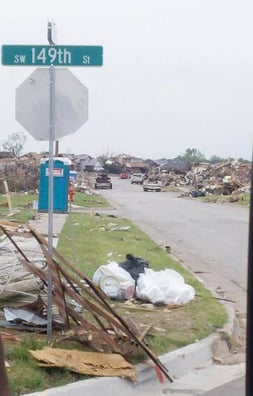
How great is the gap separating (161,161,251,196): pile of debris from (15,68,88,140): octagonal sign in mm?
48335

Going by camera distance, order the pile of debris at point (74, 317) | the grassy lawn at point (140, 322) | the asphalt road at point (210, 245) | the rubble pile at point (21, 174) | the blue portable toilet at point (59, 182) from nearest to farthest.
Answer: the grassy lawn at point (140, 322) < the pile of debris at point (74, 317) < the asphalt road at point (210, 245) < the blue portable toilet at point (59, 182) < the rubble pile at point (21, 174)

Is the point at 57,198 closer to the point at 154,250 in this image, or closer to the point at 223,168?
the point at 154,250

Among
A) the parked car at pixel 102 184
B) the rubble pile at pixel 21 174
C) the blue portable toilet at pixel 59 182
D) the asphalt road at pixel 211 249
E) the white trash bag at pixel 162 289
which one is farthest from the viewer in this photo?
the parked car at pixel 102 184

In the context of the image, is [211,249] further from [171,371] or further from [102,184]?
[102,184]

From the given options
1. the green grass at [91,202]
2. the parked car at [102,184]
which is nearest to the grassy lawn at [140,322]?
the green grass at [91,202]

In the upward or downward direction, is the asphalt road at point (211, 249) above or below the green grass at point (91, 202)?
above

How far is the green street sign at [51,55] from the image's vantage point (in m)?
6.54

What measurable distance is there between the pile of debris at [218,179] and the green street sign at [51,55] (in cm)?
4853

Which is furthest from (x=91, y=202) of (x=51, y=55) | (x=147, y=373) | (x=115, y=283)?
(x=147, y=373)

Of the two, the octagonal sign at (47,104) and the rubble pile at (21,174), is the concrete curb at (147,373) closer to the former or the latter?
the octagonal sign at (47,104)

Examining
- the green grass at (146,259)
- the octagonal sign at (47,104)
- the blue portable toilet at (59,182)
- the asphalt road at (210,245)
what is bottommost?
the asphalt road at (210,245)

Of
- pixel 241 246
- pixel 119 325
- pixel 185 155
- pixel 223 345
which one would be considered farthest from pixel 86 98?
pixel 185 155

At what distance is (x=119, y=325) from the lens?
6.52 m

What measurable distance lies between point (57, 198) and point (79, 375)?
7.59m
